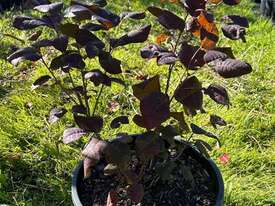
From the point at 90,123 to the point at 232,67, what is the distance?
0.49m

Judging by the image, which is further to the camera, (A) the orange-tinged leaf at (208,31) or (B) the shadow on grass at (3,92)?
(B) the shadow on grass at (3,92)

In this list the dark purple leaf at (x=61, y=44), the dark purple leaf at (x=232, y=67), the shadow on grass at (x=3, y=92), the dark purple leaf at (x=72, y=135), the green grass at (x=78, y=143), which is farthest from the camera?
the shadow on grass at (x=3, y=92)

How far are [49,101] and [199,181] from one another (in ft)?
3.69

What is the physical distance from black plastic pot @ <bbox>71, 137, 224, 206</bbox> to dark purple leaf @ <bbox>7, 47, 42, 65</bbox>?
1.61ft

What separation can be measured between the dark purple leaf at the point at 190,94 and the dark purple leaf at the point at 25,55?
445mm

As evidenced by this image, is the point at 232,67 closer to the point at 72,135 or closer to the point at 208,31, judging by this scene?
the point at 208,31

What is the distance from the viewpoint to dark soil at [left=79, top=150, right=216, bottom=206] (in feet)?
5.74

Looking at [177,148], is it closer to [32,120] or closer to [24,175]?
[24,175]

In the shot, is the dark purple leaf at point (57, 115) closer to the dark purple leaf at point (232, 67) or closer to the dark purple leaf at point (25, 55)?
the dark purple leaf at point (25, 55)

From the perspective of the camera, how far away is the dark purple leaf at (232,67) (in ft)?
4.30

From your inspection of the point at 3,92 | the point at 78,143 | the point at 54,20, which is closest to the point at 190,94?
the point at 54,20

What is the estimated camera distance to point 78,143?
2.35 m

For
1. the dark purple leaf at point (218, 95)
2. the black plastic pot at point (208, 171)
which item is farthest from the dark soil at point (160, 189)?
the dark purple leaf at point (218, 95)

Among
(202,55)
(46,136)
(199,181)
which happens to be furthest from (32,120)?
(202,55)
